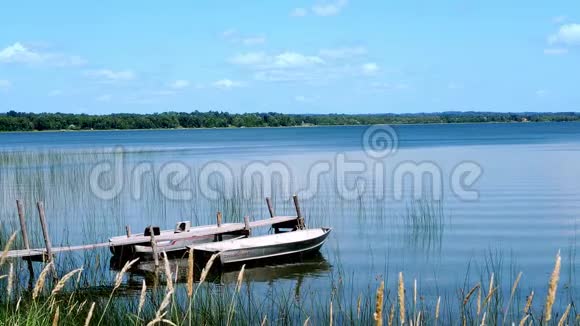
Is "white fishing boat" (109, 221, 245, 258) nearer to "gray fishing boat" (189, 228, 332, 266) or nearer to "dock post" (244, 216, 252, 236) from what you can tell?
"dock post" (244, 216, 252, 236)

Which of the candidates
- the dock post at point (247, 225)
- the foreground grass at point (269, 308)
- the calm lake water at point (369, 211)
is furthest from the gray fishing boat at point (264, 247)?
the foreground grass at point (269, 308)

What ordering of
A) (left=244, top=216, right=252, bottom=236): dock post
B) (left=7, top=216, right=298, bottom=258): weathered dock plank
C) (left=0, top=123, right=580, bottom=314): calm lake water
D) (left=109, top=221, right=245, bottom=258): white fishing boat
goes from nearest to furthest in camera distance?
(left=7, top=216, right=298, bottom=258): weathered dock plank → (left=0, top=123, right=580, bottom=314): calm lake water → (left=109, top=221, right=245, bottom=258): white fishing boat → (left=244, top=216, right=252, bottom=236): dock post

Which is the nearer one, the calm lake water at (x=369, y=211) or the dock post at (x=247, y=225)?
the calm lake water at (x=369, y=211)

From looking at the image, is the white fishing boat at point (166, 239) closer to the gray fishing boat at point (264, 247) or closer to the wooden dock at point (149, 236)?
Result: the wooden dock at point (149, 236)

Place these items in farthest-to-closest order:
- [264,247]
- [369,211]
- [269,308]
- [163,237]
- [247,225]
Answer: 1. [369,211]
2. [247,225]
3. [163,237]
4. [264,247]
5. [269,308]

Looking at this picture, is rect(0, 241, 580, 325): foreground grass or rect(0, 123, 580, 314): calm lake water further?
rect(0, 123, 580, 314): calm lake water

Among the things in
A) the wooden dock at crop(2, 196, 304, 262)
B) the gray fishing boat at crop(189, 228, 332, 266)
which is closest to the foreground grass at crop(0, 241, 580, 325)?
the wooden dock at crop(2, 196, 304, 262)

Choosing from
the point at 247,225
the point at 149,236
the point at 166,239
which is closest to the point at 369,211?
the point at 247,225

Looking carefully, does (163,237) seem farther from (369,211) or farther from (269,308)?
(369,211)

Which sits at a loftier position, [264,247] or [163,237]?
[163,237]

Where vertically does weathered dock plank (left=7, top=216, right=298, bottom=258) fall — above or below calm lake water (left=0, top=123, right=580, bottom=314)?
above

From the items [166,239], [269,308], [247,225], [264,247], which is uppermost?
[247,225]

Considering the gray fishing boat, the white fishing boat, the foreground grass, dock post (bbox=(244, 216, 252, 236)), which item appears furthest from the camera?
dock post (bbox=(244, 216, 252, 236))

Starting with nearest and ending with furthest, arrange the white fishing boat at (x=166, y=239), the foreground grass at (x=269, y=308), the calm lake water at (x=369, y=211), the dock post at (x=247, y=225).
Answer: the foreground grass at (x=269, y=308)
the calm lake water at (x=369, y=211)
the white fishing boat at (x=166, y=239)
the dock post at (x=247, y=225)
